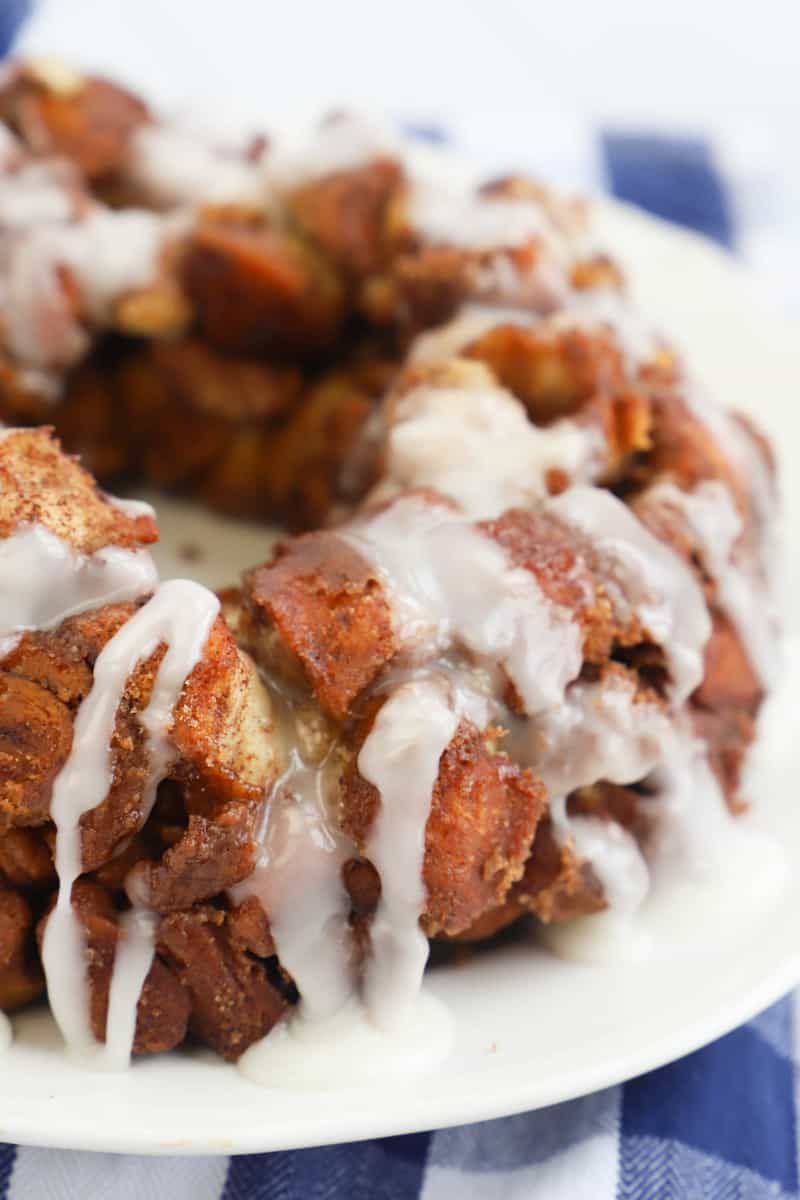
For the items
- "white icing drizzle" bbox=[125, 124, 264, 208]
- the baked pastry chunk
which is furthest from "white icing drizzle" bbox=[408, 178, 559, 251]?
"white icing drizzle" bbox=[125, 124, 264, 208]

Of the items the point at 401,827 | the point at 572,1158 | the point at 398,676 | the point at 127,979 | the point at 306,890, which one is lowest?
the point at 572,1158

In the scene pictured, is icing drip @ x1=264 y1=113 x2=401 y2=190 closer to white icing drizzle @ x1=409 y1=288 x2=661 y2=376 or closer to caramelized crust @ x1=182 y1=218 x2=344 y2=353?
caramelized crust @ x1=182 y1=218 x2=344 y2=353

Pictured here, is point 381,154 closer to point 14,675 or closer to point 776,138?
point 14,675

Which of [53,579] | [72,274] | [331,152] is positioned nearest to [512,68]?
[331,152]

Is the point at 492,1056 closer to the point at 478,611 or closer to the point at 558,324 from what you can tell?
the point at 478,611

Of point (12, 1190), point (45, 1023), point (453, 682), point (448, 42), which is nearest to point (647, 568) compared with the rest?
point (453, 682)
